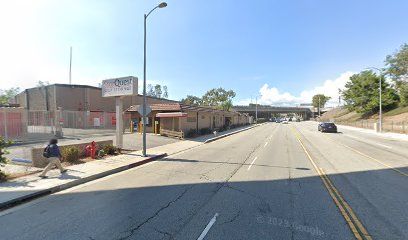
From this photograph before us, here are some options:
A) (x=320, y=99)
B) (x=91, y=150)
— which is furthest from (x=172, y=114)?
(x=320, y=99)

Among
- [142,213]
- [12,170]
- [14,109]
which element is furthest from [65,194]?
[14,109]

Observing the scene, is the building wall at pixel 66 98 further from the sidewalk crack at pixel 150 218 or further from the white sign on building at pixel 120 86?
the sidewalk crack at pixel 150 218

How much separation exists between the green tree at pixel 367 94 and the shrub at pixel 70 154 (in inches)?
2738

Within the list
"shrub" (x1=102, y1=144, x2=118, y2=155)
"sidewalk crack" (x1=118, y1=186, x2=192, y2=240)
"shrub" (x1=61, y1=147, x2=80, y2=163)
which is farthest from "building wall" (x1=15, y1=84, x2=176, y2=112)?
"sidewalk crack" (x1=118, y1=186, x2=192, y2=240)

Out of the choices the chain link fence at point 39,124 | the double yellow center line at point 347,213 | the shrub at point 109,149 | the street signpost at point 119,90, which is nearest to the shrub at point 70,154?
the shrub at point 109,149

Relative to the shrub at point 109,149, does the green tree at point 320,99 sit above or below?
above

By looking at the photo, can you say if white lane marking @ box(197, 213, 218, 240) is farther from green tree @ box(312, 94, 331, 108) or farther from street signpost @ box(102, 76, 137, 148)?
green tree @ box(312, 94, 331, 108)

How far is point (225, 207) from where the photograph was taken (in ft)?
22.4

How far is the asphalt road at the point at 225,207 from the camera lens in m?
5.43

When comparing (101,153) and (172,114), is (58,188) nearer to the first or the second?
(101,153)

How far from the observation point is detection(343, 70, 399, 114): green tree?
2559 inches

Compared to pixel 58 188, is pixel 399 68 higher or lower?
higher

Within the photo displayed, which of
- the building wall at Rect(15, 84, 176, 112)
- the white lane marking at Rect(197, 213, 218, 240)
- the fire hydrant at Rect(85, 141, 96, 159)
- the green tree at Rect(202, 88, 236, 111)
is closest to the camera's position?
the white lane marking at Rect(197, 213, 218, 240)

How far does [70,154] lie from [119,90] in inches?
266
